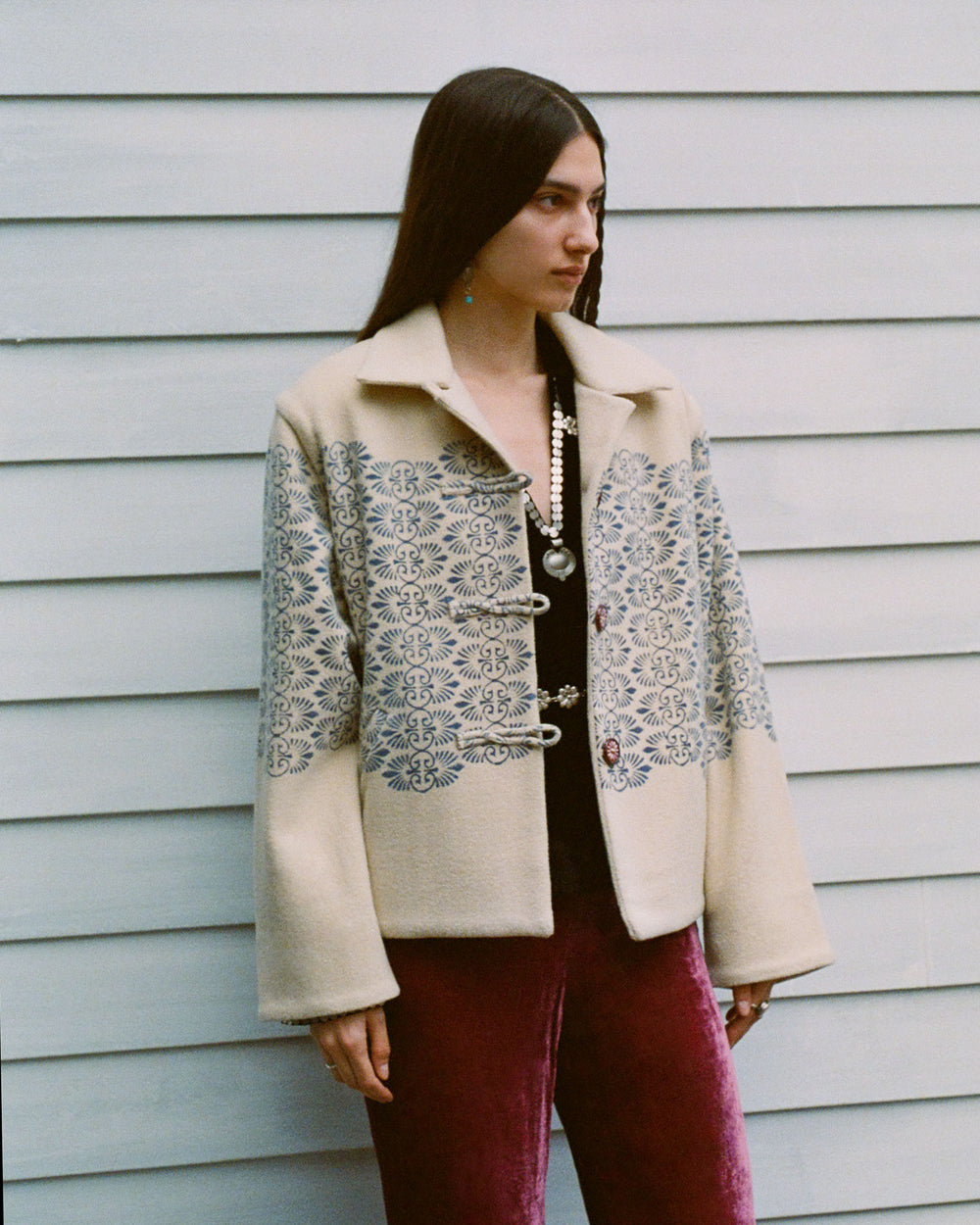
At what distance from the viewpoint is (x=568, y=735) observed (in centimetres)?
123

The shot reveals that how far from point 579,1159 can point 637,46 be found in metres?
1.59

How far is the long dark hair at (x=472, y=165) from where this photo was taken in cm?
121

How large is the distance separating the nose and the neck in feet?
0.35

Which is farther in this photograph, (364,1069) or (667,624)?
(667,624)

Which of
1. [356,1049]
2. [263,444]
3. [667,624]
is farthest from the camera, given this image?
[263,444]

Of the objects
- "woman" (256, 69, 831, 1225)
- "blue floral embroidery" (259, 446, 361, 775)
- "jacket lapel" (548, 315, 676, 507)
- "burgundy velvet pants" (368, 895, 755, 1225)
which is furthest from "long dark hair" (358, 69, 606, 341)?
"burgundy velvet pants" (368, 895, 755, 1225)

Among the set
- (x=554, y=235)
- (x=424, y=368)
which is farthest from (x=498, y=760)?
(x=554, y=235)

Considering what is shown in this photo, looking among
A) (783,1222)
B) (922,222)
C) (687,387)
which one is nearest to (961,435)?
(922,222)

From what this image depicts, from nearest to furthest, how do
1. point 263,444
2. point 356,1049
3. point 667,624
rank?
1. point 356,1049
2. point 667,624
3. point 263,444

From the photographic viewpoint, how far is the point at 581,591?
125 cm

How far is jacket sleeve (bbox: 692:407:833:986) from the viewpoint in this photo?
4.24ft

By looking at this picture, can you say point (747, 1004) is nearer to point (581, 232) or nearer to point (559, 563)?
point (559, 563)

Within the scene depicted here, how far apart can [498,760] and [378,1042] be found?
0.34 m

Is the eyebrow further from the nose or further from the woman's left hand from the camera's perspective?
the woman's left hand
